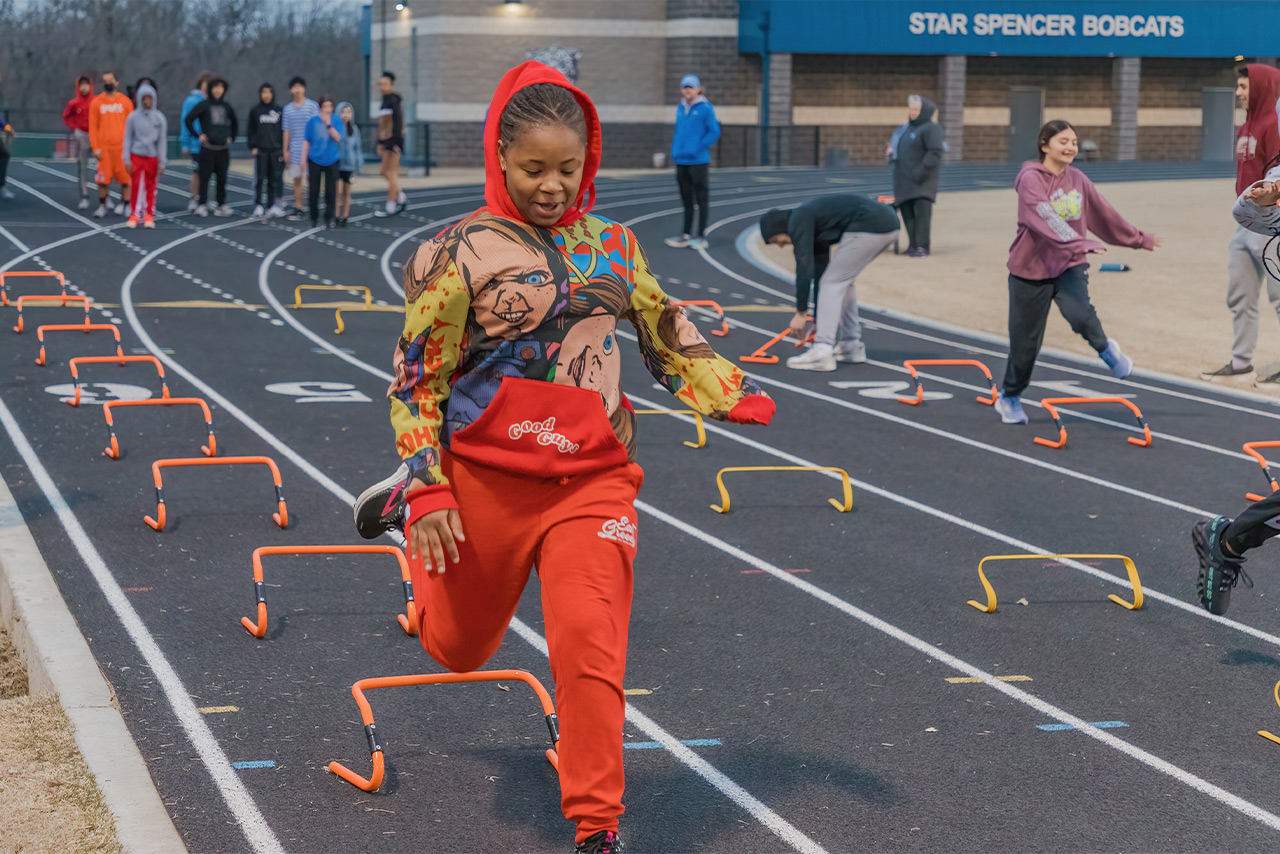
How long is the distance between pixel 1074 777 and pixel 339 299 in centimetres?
1420

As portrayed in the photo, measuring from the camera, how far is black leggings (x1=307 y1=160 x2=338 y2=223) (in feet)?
80.4

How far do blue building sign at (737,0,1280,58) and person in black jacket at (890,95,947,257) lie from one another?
2643cm

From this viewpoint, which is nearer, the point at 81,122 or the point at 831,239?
the point at 831,239

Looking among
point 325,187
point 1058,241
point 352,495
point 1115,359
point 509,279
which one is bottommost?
point 352,495

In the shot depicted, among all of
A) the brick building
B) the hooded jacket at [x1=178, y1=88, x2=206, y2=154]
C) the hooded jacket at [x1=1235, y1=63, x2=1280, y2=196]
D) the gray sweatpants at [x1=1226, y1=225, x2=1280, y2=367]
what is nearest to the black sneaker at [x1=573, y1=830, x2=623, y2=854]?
the hooded jacket at [x1=1235, y1=63, x2=1280, y2=196]

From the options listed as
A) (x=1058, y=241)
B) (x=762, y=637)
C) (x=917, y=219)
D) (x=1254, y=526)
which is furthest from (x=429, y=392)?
(x=917, y=219)

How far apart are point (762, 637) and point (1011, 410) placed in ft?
19.0

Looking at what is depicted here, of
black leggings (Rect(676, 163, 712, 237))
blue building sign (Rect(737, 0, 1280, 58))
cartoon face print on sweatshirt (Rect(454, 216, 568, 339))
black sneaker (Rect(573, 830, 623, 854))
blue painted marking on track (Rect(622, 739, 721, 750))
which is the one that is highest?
blue building sign (Rect(737, 0, 1280, 58))

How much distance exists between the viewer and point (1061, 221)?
11.0 m

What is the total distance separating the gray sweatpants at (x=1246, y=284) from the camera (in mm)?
13141

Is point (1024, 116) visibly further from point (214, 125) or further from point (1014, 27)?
point (214, 125)

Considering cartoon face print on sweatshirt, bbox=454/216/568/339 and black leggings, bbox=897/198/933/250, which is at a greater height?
black leggings, bbox=897/198/933/250

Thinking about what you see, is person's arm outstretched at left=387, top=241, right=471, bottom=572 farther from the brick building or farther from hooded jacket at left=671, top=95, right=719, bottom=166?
the brick building

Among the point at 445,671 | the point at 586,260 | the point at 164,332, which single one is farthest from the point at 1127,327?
the point at 586,260
